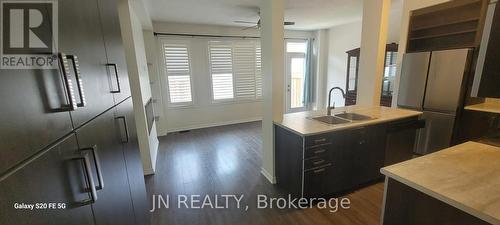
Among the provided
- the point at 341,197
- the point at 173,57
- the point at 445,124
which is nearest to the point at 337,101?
the point at 445,124

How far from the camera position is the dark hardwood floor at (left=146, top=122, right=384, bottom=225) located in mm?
2031

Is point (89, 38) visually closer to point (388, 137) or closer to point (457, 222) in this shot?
point (457, 222)

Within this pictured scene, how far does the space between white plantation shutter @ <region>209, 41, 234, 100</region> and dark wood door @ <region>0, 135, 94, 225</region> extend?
453 cm

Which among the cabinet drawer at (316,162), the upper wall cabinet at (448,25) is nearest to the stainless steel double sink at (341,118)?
the cabinet drawer at (316,162)

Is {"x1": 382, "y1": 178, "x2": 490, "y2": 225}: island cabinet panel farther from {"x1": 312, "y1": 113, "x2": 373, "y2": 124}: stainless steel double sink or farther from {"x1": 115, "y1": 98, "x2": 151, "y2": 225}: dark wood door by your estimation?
{"x1": 115, "y1": 98, "x2": 151, "y2": 225}: dark wood door

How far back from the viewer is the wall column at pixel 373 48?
2.83 m

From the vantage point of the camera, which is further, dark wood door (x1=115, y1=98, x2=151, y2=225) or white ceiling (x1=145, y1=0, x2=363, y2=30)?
white ceiling (x1=145, y1=0, x2=363, y2=30)

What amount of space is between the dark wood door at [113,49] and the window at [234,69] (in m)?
3.67

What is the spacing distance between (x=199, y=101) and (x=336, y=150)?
3806 mm

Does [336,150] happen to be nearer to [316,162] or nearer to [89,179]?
[316,162]

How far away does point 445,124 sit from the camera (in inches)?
110

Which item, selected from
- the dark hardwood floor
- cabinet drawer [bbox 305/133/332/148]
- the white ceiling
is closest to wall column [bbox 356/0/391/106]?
the white ceiling

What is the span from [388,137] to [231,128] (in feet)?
11.6

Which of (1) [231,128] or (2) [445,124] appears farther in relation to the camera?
(1) [231,128]
